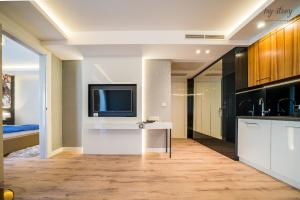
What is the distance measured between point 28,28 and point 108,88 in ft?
5.91

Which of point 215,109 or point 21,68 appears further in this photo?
point 21,68

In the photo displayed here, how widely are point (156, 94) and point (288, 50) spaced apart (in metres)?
2.62

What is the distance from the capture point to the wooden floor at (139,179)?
2.21 meters

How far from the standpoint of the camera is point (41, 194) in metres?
2.20

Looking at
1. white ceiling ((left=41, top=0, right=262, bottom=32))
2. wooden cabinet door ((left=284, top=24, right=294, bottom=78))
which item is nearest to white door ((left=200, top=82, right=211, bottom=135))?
white ceiling ((left=41, top=0, right=262, bottom=32))

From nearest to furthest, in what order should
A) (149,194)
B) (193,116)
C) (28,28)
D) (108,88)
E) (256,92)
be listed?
1. (149,194)
2. (28,28)
3. (256,92)
4. (108,88)
5. (193,116)

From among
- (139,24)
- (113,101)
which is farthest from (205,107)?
(139,24)

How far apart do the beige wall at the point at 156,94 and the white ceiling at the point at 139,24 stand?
473mm

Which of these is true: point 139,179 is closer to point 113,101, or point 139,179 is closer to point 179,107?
point 113,101

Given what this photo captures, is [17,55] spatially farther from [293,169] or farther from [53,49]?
[293,169]

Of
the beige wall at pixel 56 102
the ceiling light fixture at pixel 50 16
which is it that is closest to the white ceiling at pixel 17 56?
the beige wall at pixel 56 102

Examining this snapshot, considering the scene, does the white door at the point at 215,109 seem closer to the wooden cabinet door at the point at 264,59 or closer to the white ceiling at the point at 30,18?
the wooden cabinet door at the point at 264,59

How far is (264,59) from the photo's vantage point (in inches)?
125

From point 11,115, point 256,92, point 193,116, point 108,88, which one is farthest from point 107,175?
point 11,115
